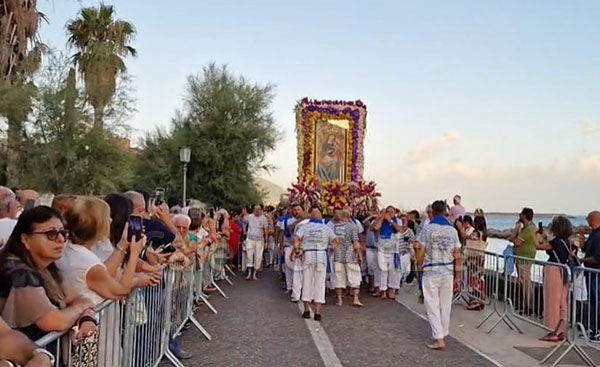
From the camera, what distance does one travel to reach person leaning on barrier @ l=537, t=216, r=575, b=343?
27.1ft

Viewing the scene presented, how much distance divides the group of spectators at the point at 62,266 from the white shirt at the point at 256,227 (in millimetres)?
10344

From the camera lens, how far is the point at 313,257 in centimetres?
1054

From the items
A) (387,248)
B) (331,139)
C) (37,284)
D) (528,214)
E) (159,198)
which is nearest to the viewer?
(37,284)

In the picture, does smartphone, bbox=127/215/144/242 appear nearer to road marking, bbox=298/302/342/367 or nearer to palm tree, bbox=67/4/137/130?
road marking, bbox=298/302/342/367

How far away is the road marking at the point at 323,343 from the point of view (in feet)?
24.0

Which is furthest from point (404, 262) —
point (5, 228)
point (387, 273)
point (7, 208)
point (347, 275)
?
point (5, 228)

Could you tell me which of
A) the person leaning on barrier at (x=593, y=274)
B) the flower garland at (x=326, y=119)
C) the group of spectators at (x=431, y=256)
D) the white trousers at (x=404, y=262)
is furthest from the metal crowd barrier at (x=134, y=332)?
the flower garland at (x=326, y=119)

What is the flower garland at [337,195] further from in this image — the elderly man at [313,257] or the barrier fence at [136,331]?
the barrier fence at [136,331]

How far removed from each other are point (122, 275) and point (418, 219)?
493 inches

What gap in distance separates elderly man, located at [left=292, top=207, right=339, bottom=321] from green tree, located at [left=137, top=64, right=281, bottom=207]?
1983 cm

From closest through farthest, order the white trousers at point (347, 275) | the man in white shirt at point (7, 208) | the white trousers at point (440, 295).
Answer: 1. the man in white shirt at point (7, 208)
2. the white trousers at point (440, 295)
3. the white trousers at point (347, 275)

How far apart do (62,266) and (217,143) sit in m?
27.2

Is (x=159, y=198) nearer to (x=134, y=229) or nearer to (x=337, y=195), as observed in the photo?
(x=337, y=195)

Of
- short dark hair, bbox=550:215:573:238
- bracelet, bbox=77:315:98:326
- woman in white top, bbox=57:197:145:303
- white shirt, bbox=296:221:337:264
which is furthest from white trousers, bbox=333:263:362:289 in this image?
bracelet, bbox=77:315:98:326
